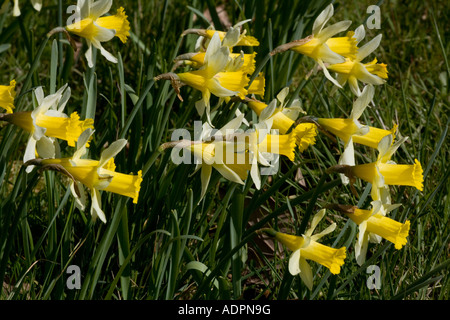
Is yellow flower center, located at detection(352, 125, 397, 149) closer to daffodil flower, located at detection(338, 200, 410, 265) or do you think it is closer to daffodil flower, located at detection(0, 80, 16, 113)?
daffodil flower, located at detection(338, 200, 410, 265)

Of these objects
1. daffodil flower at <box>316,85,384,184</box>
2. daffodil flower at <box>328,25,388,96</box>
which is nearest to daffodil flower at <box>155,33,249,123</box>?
daffodil flower at <box>316,85,384,184</box>

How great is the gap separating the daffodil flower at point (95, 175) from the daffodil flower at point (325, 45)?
0.59 metres

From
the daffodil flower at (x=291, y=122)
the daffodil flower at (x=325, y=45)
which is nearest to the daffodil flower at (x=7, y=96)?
the daffodil flower at (x=291, y=122)

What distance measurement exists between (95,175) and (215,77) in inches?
16.9

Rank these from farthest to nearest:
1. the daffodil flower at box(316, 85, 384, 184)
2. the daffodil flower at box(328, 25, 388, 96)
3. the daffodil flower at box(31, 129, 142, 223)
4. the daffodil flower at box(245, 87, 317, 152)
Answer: the daffodil flower at box(328, 25, 388, 96) < the daffodil flower at box(245, 87, 317, 152) < the daffodil flower at box(316, 85, 384, 184) < the daffodil flower at box(31, 129, 142, 223)

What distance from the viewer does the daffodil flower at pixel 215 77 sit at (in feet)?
5.39

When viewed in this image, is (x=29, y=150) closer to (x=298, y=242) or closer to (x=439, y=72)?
(x=298, y=242)

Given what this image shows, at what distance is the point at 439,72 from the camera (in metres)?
3.26

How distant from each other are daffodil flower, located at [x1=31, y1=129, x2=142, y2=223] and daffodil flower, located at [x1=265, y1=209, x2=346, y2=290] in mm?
368

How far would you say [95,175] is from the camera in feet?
4.94

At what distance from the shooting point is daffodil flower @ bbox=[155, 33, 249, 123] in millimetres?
1642

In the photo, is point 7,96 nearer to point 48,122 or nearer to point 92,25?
point 48,122

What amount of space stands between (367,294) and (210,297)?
47cm
